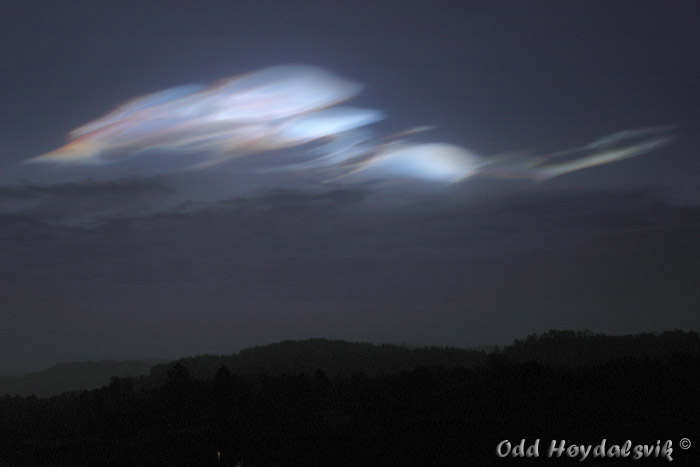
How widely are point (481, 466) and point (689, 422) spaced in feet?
203

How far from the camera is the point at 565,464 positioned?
14675 cm

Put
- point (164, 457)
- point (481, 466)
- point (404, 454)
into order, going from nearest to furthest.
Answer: point (481, 466)
point (404, 454)
point (164, 457)

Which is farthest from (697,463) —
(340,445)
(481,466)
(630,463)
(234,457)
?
(234,457)

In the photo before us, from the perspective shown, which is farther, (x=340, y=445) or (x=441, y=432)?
(x=441, y=432)

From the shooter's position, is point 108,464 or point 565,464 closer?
point 565,464

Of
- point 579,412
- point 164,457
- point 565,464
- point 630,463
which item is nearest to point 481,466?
point 565,464

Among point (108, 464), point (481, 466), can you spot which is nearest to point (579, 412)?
point (481, 466)

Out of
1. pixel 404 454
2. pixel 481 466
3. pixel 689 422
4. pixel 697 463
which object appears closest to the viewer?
pixel 697 463

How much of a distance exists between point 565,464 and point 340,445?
55.2 metres

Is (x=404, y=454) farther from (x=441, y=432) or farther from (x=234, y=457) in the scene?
(x=234, y=457)

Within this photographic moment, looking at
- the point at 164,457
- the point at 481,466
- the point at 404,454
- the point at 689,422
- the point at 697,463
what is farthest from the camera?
the point at 164,457

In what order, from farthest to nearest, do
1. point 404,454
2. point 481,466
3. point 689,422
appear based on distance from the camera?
point 689,422 → point 404,454 → point 481,466

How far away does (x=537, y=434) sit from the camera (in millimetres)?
186250

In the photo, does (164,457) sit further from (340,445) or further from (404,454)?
(404,454)
